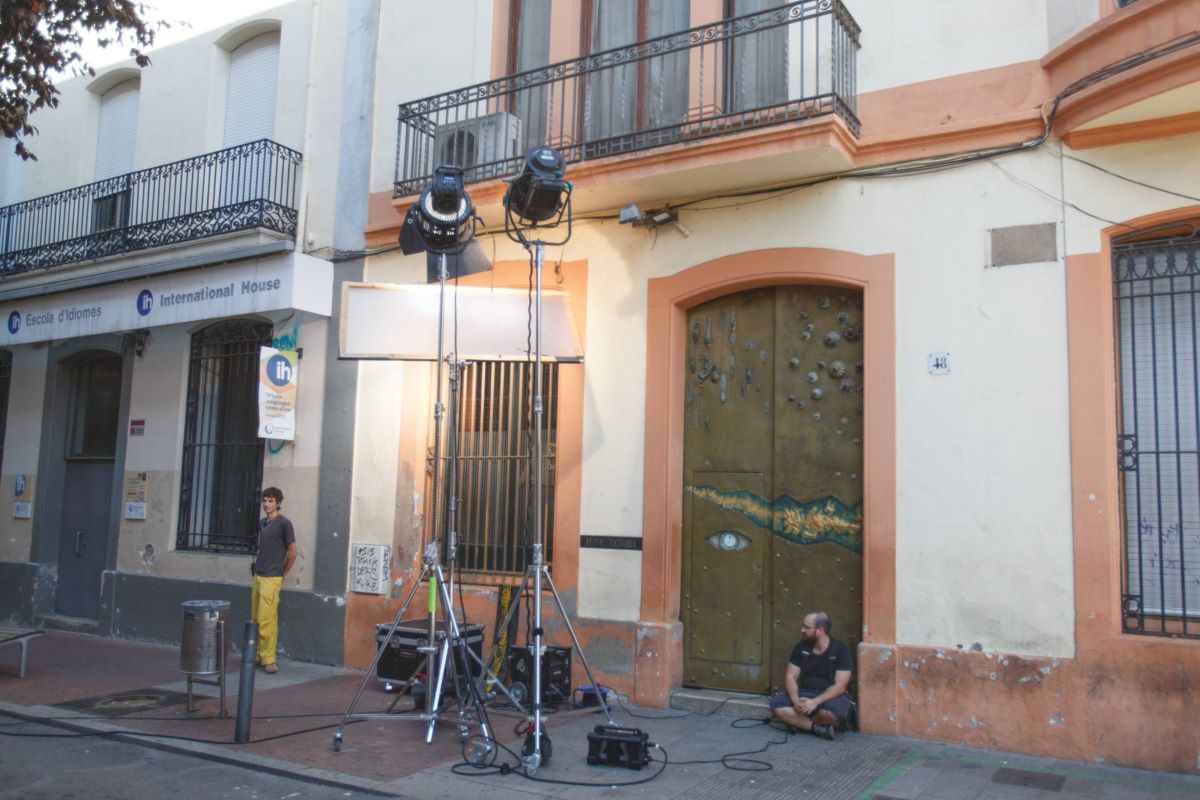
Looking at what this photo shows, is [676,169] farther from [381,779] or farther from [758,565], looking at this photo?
[381,779]

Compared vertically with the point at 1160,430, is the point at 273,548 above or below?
below

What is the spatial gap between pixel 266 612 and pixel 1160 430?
8.19m

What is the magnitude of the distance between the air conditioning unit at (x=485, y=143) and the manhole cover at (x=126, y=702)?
18.3 feet

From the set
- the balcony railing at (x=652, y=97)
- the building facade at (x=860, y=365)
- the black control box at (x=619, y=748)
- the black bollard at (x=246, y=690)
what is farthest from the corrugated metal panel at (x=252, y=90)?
the black control box at (x=619, y=748)

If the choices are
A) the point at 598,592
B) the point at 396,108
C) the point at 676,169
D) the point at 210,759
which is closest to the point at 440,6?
the point at 396,108

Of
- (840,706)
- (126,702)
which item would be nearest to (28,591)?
(126,702)

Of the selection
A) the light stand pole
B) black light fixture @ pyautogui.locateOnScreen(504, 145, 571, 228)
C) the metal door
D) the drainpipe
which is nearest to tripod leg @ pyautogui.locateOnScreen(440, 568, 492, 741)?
the light stand pole

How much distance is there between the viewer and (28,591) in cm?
1327

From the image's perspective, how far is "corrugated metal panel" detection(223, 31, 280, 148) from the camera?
12477 millimetres

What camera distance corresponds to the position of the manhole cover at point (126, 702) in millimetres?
8102

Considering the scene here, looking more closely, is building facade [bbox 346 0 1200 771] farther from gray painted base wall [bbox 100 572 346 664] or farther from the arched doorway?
gray painted base wall [bbox 100 572 346 664]

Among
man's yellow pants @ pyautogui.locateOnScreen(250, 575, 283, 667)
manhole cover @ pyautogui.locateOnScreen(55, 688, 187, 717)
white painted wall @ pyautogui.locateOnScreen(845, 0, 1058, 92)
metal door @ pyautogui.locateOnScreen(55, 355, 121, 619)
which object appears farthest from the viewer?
metal door @ pyautogui.locateOnScreen(55, 355, 121, 619)

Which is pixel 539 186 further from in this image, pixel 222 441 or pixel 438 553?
pixel 222 441

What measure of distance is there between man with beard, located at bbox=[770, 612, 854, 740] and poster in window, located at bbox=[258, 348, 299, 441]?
19.9ft
